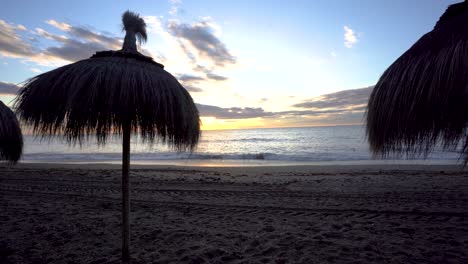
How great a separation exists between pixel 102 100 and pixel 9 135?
19.5 feet

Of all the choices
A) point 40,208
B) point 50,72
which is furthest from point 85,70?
point 40,208

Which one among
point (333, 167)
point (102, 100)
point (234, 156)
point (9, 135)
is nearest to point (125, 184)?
point (102, 100)

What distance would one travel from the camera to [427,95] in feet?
6.88

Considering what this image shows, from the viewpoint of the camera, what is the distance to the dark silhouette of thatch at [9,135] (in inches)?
242

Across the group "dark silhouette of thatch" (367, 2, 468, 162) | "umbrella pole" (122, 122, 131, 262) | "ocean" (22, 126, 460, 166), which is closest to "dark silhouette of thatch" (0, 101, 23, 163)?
"ocean" (22, 126, 460, 166)

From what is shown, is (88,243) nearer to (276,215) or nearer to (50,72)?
(50,72)

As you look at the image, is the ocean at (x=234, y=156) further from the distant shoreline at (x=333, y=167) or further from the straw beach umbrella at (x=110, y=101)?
the distant shoreline at (x=333, y=167)

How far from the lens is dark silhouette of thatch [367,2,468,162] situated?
6.40 feet

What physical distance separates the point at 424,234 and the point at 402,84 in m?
3.45

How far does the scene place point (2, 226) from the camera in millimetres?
4781

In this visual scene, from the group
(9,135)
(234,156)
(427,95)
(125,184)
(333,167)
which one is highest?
(427,95)

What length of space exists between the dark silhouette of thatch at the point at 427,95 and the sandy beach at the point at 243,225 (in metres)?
2.02

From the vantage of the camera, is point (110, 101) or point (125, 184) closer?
point (110, 101)

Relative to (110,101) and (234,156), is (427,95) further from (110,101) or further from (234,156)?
(234,156)
